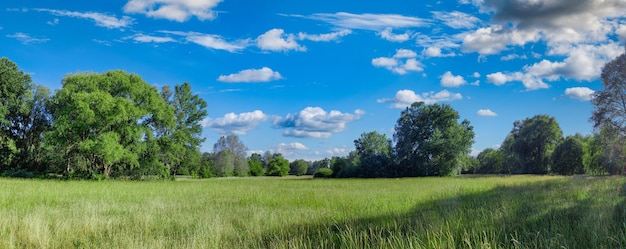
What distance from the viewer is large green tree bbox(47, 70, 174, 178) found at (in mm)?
34156

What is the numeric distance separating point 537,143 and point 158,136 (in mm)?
66493

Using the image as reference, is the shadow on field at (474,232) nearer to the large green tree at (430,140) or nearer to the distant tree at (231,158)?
the large green tree at (430,140)

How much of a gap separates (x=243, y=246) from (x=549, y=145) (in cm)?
8014

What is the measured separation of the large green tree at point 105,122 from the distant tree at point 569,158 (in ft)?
198

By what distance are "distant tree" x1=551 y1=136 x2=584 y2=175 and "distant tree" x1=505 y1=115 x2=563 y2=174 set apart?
6.28 m

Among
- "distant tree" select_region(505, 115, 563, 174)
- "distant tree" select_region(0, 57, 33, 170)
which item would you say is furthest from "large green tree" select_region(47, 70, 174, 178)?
"distant tree" select_region(505, 115, 563, 174)

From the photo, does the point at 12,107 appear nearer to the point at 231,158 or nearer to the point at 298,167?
the point at 231,158

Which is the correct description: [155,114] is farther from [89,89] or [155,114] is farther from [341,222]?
[341,222]

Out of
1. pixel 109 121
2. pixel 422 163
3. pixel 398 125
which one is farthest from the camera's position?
pixel 398 125

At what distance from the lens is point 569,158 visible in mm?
62344

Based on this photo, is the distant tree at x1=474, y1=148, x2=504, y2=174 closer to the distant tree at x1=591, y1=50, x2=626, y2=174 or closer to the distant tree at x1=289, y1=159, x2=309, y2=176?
the distant tree at x1=289, y1=159, x2=309, y2=176

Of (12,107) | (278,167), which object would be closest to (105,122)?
(12,107)

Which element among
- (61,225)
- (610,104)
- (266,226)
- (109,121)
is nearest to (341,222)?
(266,226)

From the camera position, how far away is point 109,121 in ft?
117
